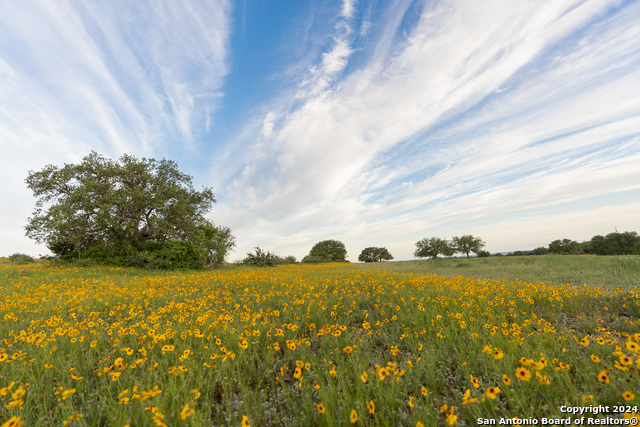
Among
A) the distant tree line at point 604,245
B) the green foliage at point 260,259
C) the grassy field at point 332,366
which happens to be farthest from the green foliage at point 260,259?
the distant tree line at point 604,245

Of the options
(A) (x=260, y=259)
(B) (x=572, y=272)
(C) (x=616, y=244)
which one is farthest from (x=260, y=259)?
(C) (x=616, y=244)

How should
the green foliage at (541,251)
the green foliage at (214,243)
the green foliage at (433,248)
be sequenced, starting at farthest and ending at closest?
the green foliage at (541,251) → the green foliage at (433,248) → the green foliage at (214,243)

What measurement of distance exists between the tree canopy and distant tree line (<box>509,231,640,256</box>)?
253ft

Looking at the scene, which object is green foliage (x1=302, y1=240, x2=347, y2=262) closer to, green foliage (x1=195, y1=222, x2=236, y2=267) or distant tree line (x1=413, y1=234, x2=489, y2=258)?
distant tree line (x1=413, y1=234, x2=489, y2=258)

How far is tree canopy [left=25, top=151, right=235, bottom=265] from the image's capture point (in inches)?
826

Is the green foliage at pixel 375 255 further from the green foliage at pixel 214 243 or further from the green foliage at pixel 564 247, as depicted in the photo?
the green foliage at pixel 214 243

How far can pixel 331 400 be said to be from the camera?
2.79 m

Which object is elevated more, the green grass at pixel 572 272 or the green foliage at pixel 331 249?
the green foliage at pixel 331 249

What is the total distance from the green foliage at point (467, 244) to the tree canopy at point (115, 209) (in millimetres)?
53635

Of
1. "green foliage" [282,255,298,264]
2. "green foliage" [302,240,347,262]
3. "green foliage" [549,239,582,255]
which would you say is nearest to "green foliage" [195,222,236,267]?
"green foliage" [282,255,298,264]

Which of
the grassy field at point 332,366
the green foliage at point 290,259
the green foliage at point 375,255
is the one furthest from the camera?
the green foliage at point 375,255

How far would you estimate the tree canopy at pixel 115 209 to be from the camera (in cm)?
2098

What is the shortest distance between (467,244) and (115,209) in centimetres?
6298

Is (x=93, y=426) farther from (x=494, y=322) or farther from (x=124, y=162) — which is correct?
(x=124, y=162)
